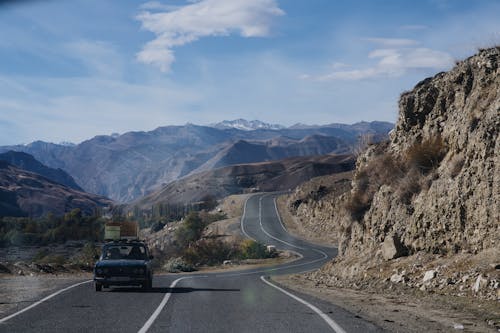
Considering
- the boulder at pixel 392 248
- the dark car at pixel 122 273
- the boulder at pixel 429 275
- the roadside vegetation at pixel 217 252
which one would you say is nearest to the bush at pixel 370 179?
the boulder at pixel 392 248

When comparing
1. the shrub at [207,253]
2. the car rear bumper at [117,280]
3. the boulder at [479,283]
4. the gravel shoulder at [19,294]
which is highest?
the boulder at [479,283]

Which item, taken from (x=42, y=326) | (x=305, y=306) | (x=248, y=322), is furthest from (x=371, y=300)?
(x=42, y=326)

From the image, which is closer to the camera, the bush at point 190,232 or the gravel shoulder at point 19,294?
the gravel shoulder at point 19,294

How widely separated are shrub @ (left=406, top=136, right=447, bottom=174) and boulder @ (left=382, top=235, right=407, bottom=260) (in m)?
3.36

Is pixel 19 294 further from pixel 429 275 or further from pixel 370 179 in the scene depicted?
pixel 370 179

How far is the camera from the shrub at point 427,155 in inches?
971

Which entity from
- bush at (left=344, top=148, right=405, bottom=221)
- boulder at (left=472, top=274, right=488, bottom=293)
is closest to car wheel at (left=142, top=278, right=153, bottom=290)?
boulder at (left=472, top=274, right=488, bottom=293)

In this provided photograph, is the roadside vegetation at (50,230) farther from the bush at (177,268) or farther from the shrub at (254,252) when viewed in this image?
the bush at (177,268)

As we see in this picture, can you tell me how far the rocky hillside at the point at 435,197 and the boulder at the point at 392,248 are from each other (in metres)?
0.04

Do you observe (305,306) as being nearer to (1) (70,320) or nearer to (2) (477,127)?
(1) (70,320)

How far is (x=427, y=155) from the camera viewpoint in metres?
25.1

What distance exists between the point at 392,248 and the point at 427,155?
14.2ft

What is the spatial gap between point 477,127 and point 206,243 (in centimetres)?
5213

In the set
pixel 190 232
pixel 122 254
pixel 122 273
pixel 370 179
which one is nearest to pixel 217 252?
pixel 190 232
